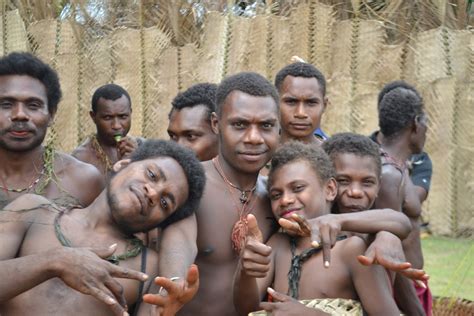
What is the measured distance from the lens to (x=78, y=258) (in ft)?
9.92

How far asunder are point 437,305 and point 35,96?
11.1 feet

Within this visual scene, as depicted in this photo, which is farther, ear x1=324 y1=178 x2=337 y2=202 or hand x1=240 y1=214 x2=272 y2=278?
ear x1=324 y1=178 x2=337 y2=202

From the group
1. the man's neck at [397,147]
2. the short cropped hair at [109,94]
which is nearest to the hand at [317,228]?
the man's neck at [397,147]

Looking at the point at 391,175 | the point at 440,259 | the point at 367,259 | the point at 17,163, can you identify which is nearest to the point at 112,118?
the point at 17,163

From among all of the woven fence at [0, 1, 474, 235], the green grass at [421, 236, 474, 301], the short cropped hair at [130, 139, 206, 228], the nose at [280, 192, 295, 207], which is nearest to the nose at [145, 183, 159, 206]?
the short cropped hair at [130, 139, 206, 228]

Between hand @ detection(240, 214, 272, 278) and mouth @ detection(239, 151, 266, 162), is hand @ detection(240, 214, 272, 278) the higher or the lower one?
the lower one

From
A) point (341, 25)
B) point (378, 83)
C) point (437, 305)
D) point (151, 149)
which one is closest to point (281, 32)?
point (341, 25)

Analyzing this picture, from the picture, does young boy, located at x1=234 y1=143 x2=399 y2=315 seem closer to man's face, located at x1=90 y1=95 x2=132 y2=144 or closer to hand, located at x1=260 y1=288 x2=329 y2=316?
hand, located at x1=260 y1=288 x2=329 y2=316

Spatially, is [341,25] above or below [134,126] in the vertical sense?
above

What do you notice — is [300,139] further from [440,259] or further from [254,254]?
[440,259]

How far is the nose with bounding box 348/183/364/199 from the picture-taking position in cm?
401

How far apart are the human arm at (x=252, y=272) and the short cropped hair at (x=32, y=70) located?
162 cm

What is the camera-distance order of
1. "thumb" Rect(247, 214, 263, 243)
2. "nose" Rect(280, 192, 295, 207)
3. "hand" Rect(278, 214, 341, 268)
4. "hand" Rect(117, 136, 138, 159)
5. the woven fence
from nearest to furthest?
1. "thumb" Rect(247, 214, 263, 243)
2. "hand" Rect(278, 214, 341, 268)
3. "nose" Rect(280, 192, 295, 207)
4. "hand" Rect(117, 136, 138, 159)
5. the woven fence

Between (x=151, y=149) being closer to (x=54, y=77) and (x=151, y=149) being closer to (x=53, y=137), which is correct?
(x=54, y=77)
